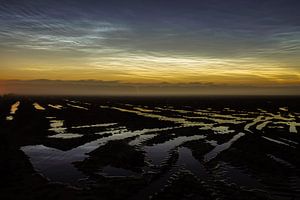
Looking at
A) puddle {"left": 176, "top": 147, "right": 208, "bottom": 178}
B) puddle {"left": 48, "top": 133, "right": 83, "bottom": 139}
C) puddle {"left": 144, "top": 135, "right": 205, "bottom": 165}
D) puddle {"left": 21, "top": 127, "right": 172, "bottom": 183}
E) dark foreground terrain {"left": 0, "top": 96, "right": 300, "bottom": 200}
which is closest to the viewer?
dark foreground terrain {"left": 0, "top": 96, "right": 300, "bottom": 200}

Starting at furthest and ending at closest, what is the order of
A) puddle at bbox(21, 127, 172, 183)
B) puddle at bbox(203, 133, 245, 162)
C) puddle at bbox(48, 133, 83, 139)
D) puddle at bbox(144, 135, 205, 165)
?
puddle at bbox(48, 133, 83, 139) < puddle at bbox(203, 133, 245, 162) < puddle at bbox(144, 135, 205, 165) < puddle at bbox(21, 127, 172, 183)

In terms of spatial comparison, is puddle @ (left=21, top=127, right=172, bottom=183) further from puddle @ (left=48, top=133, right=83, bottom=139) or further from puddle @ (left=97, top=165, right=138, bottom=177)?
puddle @ (left=48, top=133, right=83, bottom=139)

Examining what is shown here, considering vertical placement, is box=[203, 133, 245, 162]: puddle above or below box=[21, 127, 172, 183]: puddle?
above

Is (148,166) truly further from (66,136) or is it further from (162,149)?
(66,136)

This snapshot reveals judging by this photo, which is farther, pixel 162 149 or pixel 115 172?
pixel 162 149

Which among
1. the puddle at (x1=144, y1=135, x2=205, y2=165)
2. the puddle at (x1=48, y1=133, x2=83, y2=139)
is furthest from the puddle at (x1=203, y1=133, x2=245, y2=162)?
the puddle at (x1=48, y1=133, x2=83, y2=139)

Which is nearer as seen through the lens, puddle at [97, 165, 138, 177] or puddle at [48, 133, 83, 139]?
puddle at [97, 165, 138, 177]

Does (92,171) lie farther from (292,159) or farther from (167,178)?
(292,159)

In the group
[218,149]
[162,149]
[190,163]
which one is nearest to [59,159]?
[162,149]

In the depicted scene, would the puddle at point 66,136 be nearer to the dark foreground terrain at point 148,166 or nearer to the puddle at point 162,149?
the dark foreground terrain at point 148,166

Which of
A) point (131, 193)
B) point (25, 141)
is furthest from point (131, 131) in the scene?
point (131, 193)

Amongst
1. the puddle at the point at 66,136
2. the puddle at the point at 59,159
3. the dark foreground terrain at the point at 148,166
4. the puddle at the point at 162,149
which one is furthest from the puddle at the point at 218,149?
the puddle at the point at 66,136
